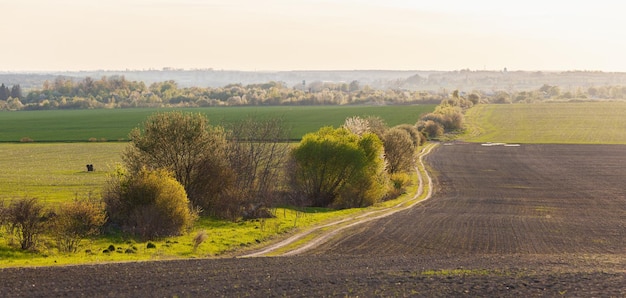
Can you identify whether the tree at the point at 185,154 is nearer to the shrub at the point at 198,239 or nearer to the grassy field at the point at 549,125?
the shrub at the point at 198,239

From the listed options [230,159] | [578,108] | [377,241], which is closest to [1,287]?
[377,241]

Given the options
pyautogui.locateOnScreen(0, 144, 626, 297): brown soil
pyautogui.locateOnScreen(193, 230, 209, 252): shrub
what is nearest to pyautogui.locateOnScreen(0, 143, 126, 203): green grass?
pyautogui.locateOnScreen(193, 230, 209, 252): shrub

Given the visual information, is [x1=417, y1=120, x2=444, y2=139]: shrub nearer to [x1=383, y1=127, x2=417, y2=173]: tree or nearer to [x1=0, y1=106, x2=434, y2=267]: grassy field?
[x1=0, y1=106, x2=434, y2=267]: grassy field

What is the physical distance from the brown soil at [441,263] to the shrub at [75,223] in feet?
21.7

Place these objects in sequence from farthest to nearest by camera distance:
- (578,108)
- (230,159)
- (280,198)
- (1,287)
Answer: (578,108), (280,198), (230,159), (1,287)

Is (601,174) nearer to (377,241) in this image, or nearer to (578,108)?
(377,241)

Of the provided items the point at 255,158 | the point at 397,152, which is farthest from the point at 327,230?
the point at 397,152

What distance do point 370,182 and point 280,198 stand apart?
747 centimetres

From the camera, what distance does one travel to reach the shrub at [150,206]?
1433 inches

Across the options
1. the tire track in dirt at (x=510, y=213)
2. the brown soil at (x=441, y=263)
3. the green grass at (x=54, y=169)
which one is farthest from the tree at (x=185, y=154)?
the brown soil at (x=441, y=263)

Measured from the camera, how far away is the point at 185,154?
45500 mm

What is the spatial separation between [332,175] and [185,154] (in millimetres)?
15076

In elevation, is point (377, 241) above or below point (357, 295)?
below

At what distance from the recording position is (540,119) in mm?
166500
